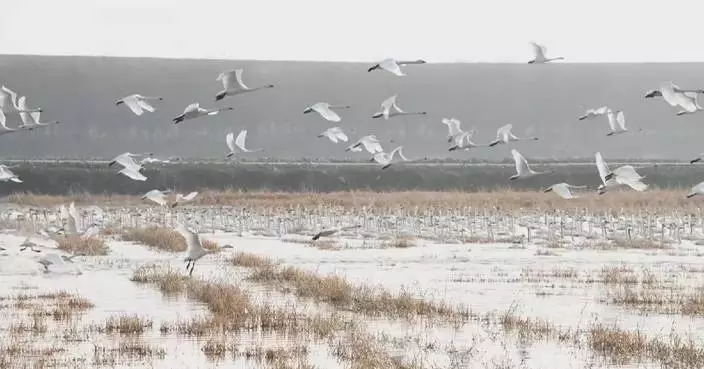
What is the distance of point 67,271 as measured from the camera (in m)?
20.4

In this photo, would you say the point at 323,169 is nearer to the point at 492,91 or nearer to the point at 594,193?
the point at 594,193

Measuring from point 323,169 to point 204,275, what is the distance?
25.4m

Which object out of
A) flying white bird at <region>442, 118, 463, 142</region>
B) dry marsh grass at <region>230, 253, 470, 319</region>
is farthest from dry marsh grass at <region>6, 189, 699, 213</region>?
dry marsh grass at <region>230, 253, 470, 319</region>

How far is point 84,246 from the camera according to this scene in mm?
24250

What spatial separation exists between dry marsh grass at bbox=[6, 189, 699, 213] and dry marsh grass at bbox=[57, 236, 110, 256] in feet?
37.7

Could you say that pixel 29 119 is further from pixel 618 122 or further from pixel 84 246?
pixel 618 122

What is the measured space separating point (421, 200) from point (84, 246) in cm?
1546

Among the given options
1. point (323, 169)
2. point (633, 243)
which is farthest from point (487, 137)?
point (633, 243)

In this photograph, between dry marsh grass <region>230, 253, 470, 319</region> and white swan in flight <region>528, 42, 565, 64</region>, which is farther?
white swan in flight <region>528, 42, 565, 64</region>

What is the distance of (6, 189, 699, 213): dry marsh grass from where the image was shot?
36.6m

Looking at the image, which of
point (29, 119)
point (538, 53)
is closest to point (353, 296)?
point (538, 53)

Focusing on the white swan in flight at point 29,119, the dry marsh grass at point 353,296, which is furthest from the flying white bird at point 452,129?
the white swan in flight at point 29,119

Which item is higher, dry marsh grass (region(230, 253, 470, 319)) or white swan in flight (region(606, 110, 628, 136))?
white swan in flight (region(606, 110, 628, 136))

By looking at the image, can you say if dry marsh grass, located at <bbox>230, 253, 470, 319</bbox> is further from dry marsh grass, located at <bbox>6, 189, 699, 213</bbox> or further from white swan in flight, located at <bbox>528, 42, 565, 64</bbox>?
dry marsh grass, located at <bbox>6, 189, 699, 213</bbox>
